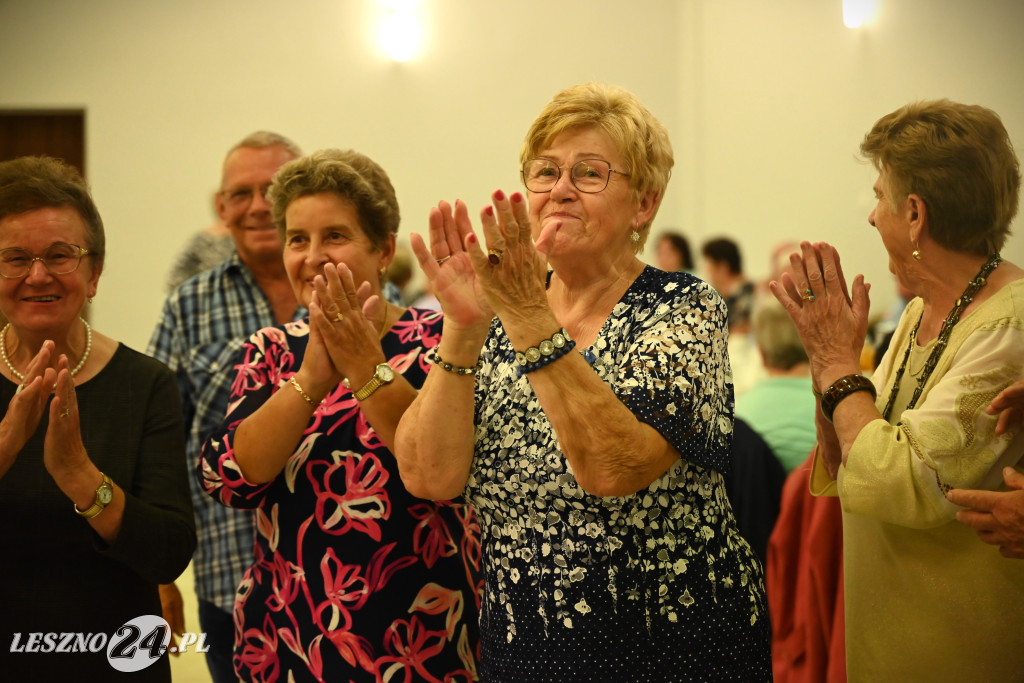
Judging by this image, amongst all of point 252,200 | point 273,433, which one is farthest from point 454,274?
point 252,200

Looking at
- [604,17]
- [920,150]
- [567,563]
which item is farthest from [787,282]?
[604,17]

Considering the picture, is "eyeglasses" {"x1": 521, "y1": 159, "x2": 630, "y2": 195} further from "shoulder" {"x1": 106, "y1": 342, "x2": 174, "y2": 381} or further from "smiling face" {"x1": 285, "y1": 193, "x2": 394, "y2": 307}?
"shoulder" {"x1": 106, "y1": 342, "x2": 174, "y2": 381}

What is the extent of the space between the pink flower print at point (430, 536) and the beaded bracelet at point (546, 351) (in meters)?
0.54

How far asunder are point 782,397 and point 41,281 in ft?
7.50

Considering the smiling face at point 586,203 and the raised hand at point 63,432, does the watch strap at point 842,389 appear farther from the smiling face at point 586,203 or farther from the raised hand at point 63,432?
the raised hand at point 63,432

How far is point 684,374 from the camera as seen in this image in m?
1.54

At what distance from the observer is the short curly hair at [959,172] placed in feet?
5.49

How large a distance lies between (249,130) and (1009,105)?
20.5 feet

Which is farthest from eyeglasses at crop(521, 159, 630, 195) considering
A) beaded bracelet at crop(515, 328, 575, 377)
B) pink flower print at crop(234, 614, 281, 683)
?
pink flower print at crop(234, 614, 281, 683)

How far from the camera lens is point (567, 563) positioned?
63.2 inches

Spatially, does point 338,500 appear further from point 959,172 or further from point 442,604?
point 959,172

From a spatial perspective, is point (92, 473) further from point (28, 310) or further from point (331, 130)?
point (331, 130)

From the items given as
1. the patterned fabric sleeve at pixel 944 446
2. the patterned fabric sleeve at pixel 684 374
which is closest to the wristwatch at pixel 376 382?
the patterned fabric sleeve at pixel 684 374

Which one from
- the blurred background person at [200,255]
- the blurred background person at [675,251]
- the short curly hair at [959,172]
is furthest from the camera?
the blurred background person at [675,251]
